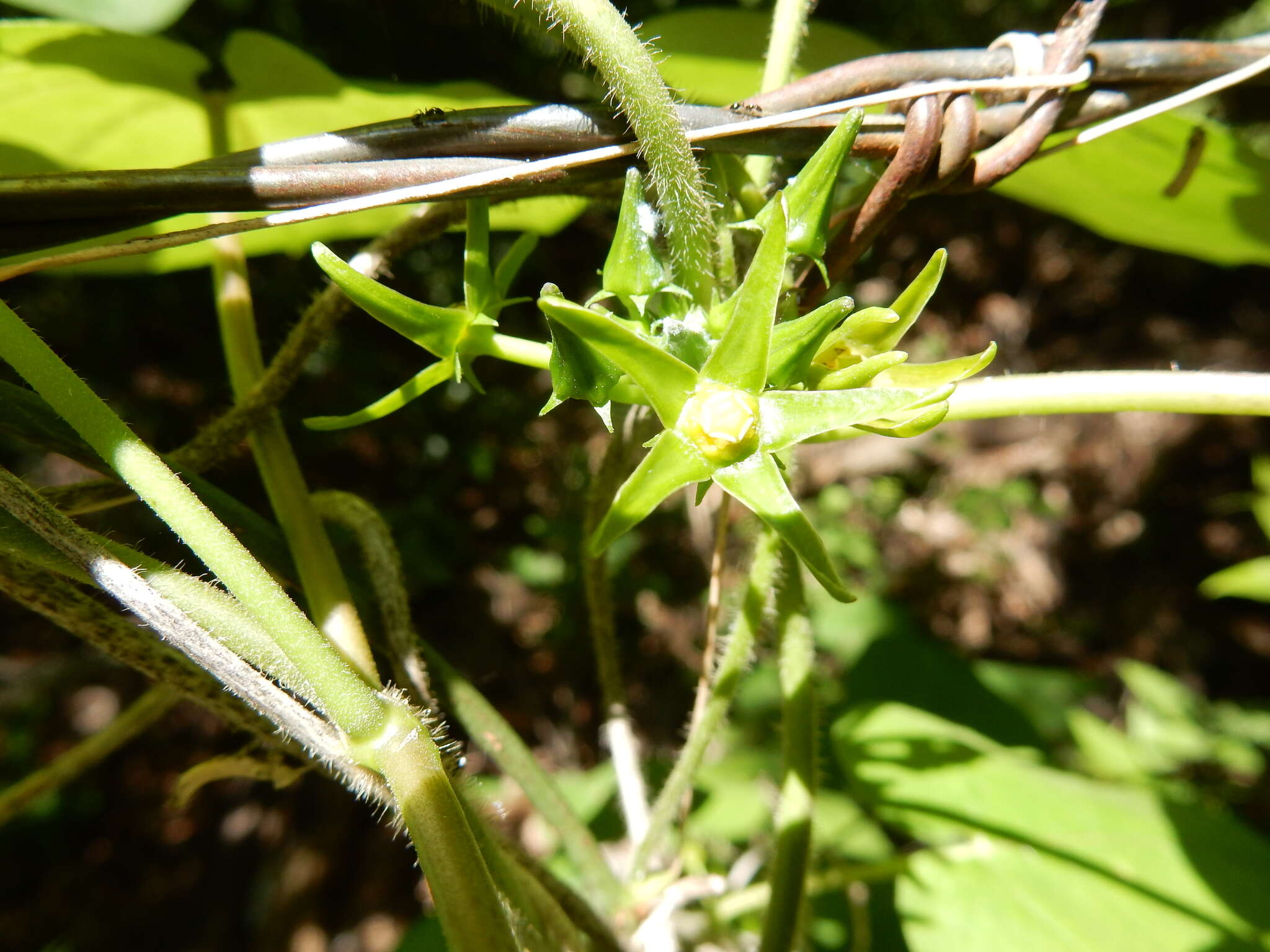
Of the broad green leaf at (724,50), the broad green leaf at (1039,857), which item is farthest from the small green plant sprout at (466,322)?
the broad green leaf at (1039,857)

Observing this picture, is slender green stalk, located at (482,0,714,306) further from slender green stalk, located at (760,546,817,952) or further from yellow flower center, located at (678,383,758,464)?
slender green stalk, located at (760,546,817,952)

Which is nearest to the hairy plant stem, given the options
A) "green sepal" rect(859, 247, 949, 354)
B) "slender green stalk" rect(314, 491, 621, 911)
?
"slender green stalk" rect(314, 491, 621, 911)

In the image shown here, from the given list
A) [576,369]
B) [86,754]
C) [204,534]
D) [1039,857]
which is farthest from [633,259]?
[1039,857]

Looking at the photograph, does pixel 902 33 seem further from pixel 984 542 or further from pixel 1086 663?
pixel 1086 663

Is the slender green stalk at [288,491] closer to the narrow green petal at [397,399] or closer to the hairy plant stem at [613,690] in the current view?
the narrow green petal at [397,399]

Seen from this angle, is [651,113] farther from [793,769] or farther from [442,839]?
[793,769]
